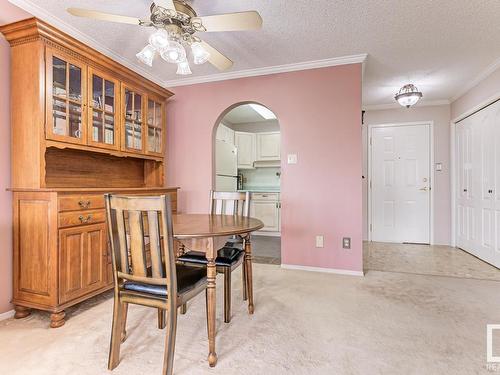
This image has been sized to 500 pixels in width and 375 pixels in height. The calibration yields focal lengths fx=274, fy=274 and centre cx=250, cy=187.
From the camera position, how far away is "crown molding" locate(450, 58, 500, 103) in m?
3.16

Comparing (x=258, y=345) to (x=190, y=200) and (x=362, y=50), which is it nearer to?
(x=190, y=200)

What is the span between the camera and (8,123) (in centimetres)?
206

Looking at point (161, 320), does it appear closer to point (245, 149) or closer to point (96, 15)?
point (96, 15)

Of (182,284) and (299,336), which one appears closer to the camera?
(182,284)

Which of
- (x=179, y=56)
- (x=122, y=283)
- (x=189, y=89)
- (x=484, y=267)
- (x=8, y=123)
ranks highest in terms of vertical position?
(x=189, y=89)

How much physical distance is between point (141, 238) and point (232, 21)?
4.49 ft

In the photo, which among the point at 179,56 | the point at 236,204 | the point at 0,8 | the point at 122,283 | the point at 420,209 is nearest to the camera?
the point at 122,283

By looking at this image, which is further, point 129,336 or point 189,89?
point 189,89

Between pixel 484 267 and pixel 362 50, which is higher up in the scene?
pixel 362 50

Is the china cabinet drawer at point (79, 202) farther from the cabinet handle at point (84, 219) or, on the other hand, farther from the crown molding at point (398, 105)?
the crown molding at point (398, 105)

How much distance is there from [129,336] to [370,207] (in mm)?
4281

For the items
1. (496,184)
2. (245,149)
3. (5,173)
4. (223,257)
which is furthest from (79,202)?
(496,184)

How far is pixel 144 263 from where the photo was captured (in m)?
1.41

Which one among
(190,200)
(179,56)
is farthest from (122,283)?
(190,200)
